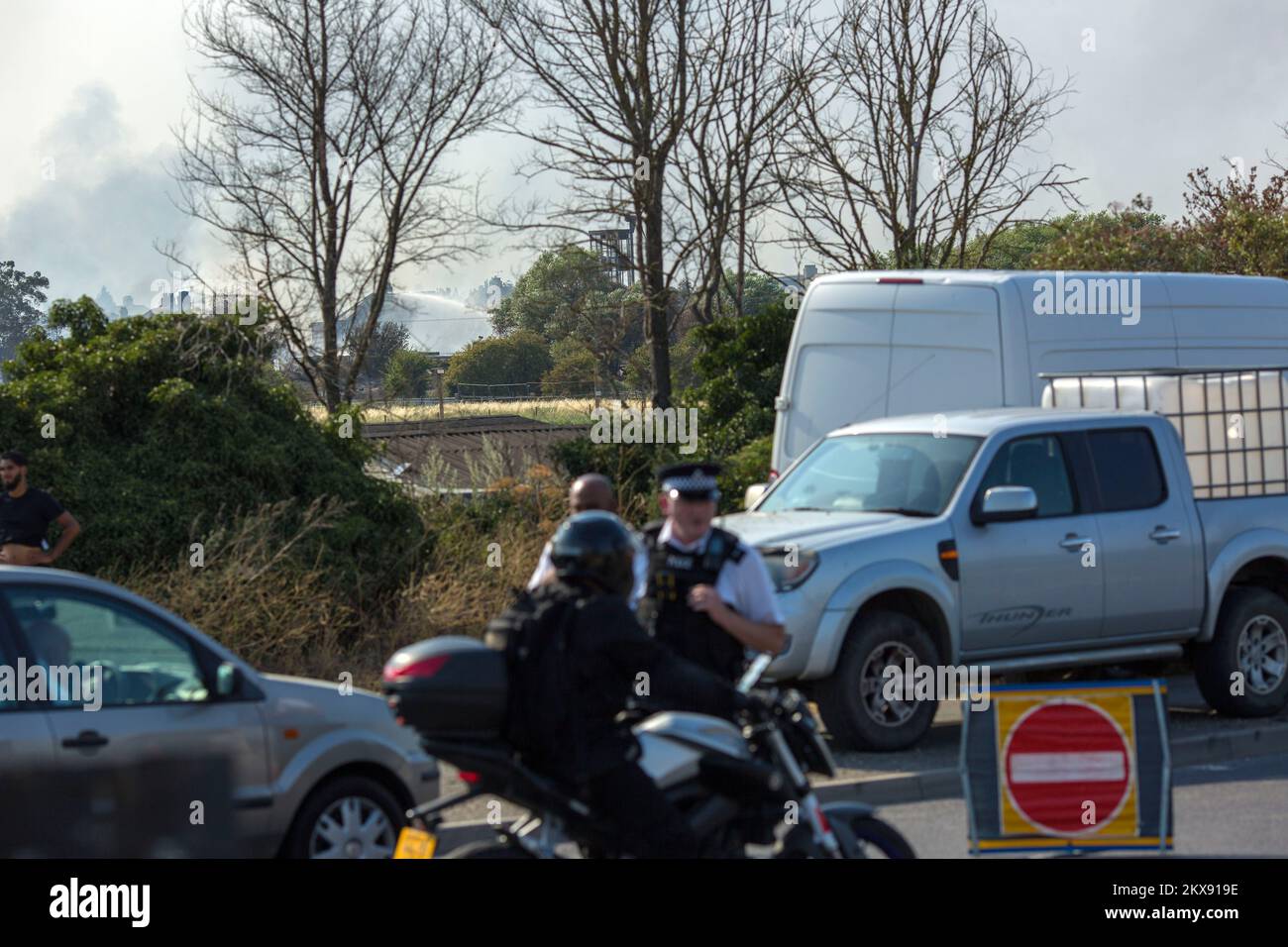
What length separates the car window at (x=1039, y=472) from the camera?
10328 mm

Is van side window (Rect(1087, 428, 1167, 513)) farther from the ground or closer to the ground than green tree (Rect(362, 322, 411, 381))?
closer to the ground

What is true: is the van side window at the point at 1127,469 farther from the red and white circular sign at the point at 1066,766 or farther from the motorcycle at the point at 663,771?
the motorcycle at the point at 663,771

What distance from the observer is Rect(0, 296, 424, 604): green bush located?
13.0 m

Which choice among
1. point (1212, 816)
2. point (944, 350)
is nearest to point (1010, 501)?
point (1212, 816)

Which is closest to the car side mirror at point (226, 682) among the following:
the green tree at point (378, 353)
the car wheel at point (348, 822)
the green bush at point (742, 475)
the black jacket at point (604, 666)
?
the car wheel at point (348, 822)

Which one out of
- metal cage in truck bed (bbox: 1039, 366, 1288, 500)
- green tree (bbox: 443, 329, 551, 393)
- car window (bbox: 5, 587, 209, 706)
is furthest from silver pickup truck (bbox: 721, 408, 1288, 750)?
green tree (bbox: 443, 329, 551, 393)

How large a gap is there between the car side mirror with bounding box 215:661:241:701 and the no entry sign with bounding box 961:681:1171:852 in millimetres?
3034

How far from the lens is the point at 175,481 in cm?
1342

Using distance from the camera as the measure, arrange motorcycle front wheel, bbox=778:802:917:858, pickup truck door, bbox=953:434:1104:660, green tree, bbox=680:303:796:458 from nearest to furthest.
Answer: motorcycle front wheel, bbox=778:802:917:858 < pickup truck door, bbox=953:434:1104:660 < green tree, bbox=680:303:796:458

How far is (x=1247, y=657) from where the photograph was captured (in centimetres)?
1105

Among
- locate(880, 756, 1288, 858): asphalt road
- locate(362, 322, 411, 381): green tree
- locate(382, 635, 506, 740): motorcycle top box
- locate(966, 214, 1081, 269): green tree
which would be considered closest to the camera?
locate(382, 635, 506, 740): motorcycle top box

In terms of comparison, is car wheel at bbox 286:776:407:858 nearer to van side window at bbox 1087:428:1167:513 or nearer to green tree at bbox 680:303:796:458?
van side window at bbox 1087:428:1167:513

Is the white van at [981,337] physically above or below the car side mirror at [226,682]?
above
